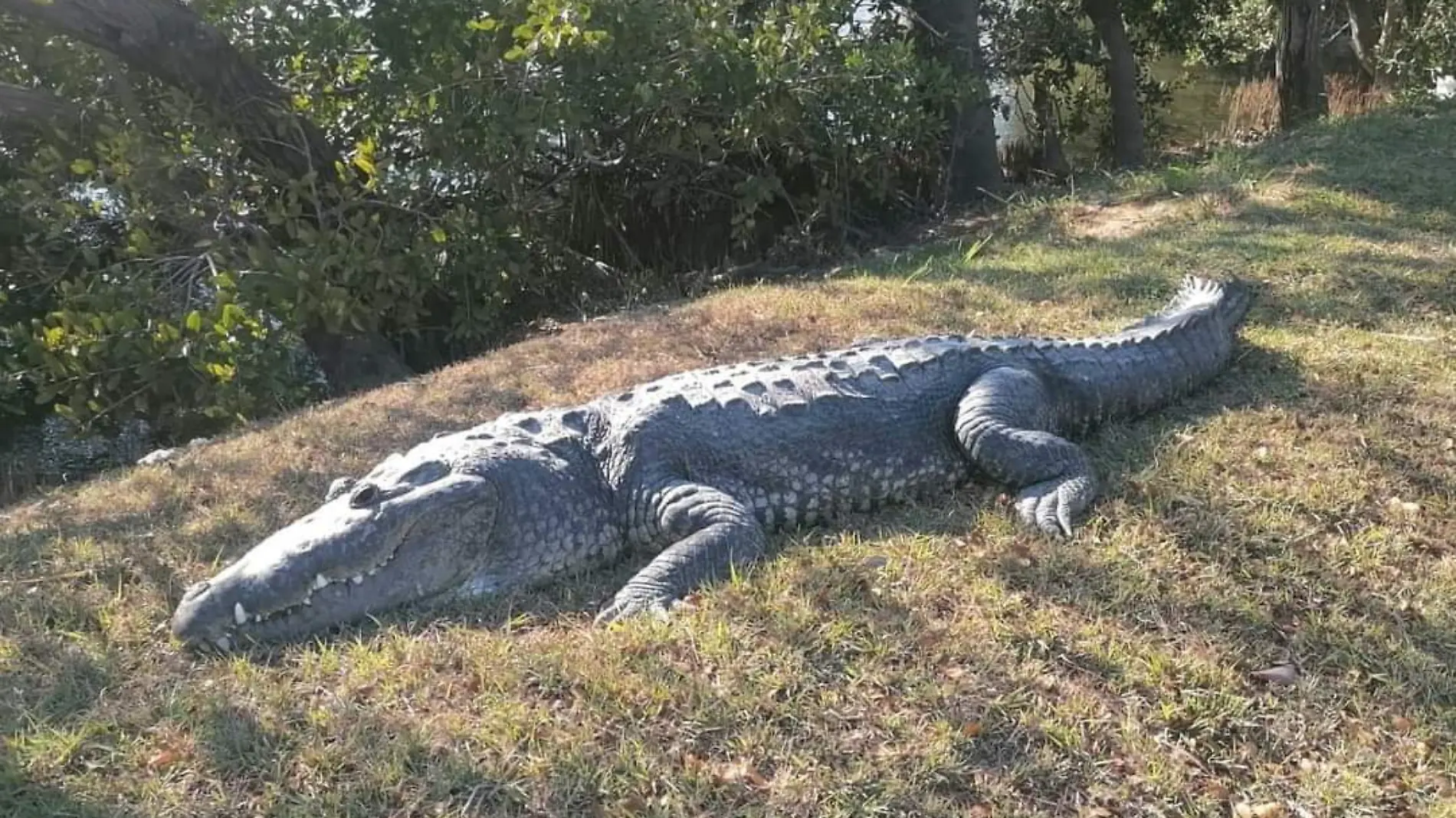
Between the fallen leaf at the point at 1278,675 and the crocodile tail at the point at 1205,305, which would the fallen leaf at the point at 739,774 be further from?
the crocodile tail at the point at 1205,305

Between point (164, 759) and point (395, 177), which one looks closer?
point (164, 759)

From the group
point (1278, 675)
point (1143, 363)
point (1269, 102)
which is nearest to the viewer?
point (1278, 675)

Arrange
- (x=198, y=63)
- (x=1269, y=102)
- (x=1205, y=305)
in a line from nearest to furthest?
(x=1205, y=305)
(x=198, y=63)
(x=1269, y=102)

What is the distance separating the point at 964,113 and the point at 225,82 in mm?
6347

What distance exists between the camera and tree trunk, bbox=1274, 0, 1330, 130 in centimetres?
1116

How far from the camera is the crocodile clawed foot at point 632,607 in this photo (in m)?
3.46

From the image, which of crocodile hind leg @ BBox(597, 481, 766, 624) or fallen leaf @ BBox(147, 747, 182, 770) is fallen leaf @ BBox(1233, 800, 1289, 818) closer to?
crocodile hind leg @ BBox(597, 481, 766, 624)

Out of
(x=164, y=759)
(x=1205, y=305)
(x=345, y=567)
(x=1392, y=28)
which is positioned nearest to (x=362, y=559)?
(x=345, y=567)

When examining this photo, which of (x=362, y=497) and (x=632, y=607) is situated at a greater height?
(x=362, y=497)

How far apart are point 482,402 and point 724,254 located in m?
4.52

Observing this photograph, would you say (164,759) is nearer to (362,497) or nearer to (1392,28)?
(362,497)

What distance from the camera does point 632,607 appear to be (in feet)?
11.5

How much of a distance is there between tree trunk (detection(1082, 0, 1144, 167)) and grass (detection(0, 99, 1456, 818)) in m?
6.83

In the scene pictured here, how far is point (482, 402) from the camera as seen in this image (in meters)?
5.91
